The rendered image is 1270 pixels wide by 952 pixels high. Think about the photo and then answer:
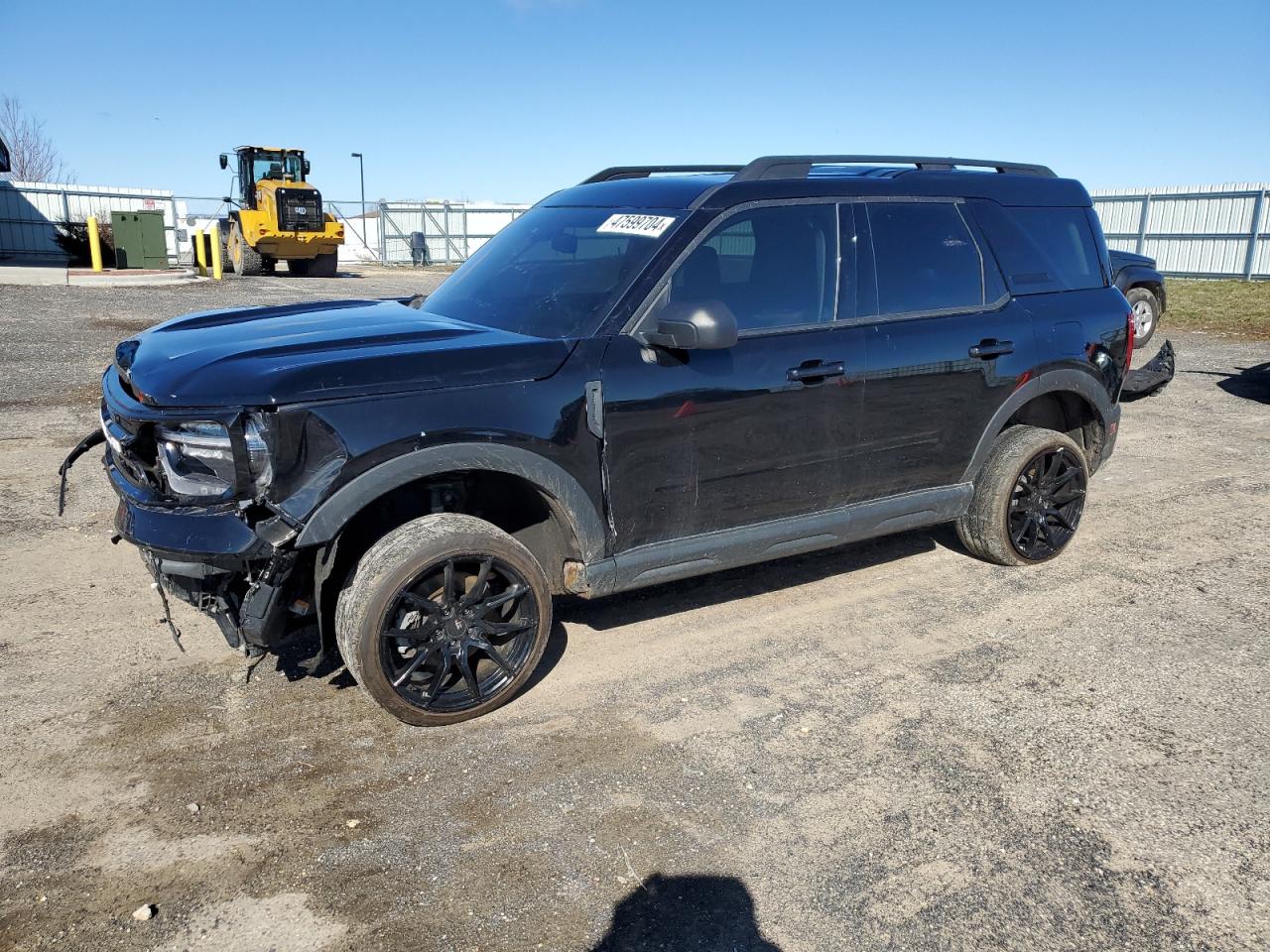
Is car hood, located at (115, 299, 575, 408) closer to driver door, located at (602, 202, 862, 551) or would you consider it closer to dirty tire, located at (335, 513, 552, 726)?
driver door, located at (602, 202, 862, 551)

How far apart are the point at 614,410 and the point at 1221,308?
20.1 meters

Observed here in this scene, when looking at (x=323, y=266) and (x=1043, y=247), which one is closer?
(x=1043, y=247)

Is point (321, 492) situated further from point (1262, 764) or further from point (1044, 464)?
point (1044, 464)

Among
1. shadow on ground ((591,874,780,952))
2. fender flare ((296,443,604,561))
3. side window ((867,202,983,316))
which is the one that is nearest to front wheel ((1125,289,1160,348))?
side window ((867,202,983,316))

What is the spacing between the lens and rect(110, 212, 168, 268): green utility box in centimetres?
2914

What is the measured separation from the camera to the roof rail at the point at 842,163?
14.5 feet

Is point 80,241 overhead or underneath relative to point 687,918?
overhead

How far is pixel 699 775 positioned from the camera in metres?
3.40

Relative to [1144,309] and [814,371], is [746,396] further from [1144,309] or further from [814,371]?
[1144,309]

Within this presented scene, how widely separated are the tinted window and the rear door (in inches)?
5.6

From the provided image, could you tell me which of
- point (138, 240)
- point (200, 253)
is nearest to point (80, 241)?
point (138, 240)

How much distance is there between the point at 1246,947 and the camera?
260 centimetres

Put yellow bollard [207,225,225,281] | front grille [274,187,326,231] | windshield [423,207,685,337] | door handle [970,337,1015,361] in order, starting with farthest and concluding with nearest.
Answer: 1. yellow bollard [207,225,225,281]
2. front grille [274,187,326,231]
3. door handle [970,337,1015,361]
4. windshield [423,207,685,337]

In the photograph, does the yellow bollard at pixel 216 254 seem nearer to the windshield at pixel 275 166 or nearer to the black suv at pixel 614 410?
the windshield at pixel 275 166
